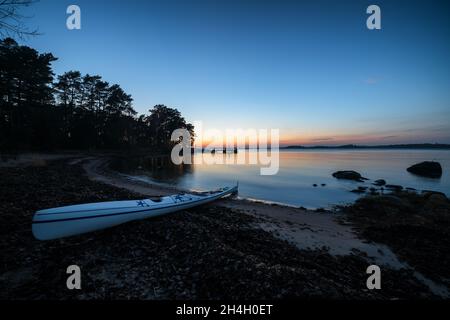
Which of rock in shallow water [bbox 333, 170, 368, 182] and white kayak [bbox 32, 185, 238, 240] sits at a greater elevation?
white kayak [bbox 32, 185, 238, 240]

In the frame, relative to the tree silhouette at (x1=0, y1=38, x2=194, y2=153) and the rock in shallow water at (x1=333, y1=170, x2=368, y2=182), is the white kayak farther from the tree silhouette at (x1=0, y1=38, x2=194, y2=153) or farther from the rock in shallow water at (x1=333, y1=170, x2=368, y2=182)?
the rock in shallow water at (x1=333, y1=170, x2=368, y2=182)

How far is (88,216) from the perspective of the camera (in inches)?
253

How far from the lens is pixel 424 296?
210 inches

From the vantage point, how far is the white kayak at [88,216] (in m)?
5.66

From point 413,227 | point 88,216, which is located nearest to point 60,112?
point 88,216

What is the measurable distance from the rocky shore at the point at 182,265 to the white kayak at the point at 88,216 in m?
0.33

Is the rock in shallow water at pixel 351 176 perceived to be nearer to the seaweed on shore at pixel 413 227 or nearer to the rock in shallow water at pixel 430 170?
the seaweed on shore at pixel 413 227

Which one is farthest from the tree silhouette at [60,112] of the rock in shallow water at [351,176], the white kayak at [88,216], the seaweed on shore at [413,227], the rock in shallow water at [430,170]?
the rock in shallow water at [430,170]

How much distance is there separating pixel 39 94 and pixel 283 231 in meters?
47.2

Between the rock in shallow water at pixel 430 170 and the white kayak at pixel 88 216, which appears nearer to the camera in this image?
the white kayak at pixel 88 216

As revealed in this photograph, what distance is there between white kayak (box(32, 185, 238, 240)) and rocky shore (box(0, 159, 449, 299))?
33cm

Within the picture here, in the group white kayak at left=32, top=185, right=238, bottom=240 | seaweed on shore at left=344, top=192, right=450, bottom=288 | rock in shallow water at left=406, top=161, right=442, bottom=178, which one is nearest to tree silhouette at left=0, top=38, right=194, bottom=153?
white kayak at left=32, top=185, right=238, bottom=240

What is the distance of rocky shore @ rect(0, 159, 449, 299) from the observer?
4.18 m
